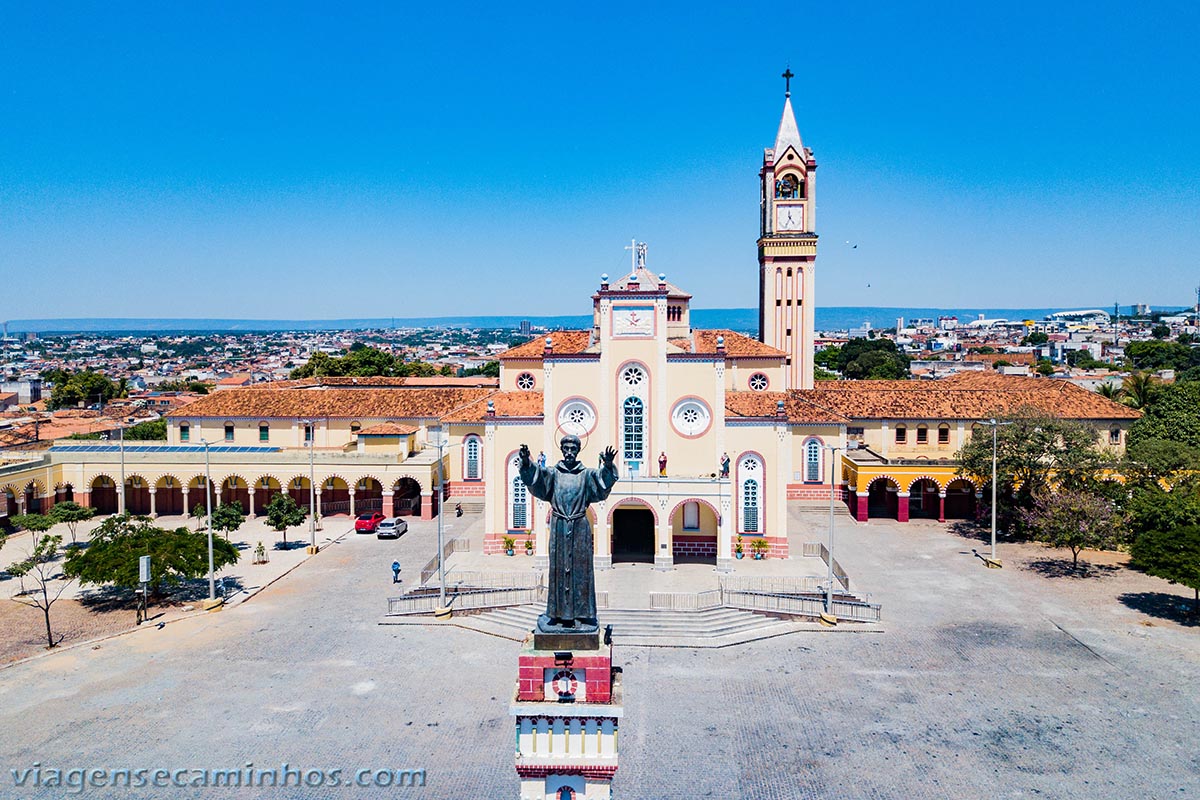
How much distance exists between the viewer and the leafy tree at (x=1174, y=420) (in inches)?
1731

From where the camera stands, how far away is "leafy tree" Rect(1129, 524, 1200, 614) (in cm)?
2719

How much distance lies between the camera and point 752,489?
121 ft

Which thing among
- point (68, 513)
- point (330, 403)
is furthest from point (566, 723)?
point (330, 403)

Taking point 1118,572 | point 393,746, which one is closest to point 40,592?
point 393,746

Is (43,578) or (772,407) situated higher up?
(772,407)

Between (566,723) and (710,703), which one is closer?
(566,723)

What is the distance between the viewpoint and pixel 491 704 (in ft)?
73.5

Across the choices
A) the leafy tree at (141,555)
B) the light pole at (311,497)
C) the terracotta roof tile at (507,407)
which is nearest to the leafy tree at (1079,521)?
the terracotta roof tile at (507,407)

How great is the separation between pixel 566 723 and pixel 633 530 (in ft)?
89.0

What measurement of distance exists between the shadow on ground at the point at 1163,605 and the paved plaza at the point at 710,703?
13cm

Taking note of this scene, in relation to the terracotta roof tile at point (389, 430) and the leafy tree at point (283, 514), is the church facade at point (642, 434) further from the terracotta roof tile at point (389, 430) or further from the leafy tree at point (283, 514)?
the leafy tree at point (283, 514)

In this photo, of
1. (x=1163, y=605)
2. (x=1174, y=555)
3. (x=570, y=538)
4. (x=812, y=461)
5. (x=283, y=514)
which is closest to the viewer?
(x=570, y=538)

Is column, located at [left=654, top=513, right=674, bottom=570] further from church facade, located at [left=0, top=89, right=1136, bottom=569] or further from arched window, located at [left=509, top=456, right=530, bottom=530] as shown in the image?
arched window, located at [left=509, top=456, right=530, bottom=530]

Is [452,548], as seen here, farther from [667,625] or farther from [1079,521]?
[1079,521]
